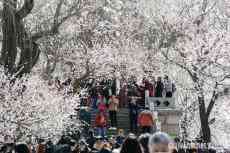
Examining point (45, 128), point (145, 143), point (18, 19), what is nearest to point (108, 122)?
point (45, 128)

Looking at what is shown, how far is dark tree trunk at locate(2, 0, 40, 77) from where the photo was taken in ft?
65.6

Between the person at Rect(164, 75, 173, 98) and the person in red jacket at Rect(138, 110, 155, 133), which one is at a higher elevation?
A: the person at Rect(164, 75, 173, 98)

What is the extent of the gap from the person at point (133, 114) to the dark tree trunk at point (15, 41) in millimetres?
5277

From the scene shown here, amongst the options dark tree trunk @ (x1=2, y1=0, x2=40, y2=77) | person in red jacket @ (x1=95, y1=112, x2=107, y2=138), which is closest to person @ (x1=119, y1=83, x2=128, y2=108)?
person in red jacket @ (x1=95, y1=112, x2=107, y2=138)

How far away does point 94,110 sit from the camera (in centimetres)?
2578

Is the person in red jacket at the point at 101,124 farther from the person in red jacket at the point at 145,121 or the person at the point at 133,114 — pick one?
the person at the point at 133,114

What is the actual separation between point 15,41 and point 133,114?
6.62 metres

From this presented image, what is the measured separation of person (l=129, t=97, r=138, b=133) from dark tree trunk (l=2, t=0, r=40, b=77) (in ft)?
17.3

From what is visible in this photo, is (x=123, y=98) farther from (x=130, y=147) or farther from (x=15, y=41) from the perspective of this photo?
(x=130, y=147)

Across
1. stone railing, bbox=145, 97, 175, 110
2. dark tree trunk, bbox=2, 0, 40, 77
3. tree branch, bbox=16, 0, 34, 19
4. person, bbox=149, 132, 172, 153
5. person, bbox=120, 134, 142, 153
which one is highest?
tree branch, bbox=16, 0, 34, 19

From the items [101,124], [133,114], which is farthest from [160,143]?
[133,114]

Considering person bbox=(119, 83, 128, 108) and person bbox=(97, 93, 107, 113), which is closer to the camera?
person bbox=(97, 93, 107, 113)

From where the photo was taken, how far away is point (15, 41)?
2019 cm

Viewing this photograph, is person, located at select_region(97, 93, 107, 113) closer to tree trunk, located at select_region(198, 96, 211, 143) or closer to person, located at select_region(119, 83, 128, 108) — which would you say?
person, located at select_region(119, 83, 128, 108)
